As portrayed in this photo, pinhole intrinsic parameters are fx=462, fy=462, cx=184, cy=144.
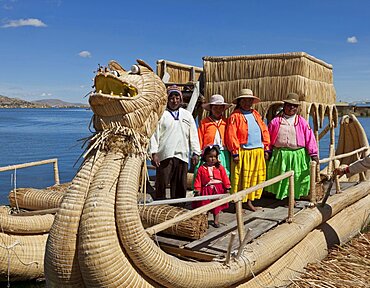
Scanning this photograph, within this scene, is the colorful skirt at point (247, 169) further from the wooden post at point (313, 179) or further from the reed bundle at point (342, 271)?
the reed bundle at point (342, 271)

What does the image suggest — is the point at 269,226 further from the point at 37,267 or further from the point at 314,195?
the point at 37,267

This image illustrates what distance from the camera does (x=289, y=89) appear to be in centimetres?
733

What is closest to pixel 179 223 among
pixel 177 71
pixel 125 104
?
pixel 125 104

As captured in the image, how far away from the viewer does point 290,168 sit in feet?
20.4

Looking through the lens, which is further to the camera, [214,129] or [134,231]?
[214,129]

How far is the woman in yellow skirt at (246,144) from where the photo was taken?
5.93 m

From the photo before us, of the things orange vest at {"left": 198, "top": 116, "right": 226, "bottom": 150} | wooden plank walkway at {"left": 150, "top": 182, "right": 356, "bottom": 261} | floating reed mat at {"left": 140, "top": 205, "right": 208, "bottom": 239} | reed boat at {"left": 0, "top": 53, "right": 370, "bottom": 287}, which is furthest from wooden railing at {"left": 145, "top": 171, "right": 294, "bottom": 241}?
orange vest at {"left": 198, "top": 116, "right": 226, "bottom": 150}

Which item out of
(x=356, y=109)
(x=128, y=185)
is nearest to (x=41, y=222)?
(x=128, y=185)

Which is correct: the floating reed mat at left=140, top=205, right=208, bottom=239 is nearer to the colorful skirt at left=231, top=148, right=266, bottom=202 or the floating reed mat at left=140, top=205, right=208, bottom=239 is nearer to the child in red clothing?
the child in red clothing

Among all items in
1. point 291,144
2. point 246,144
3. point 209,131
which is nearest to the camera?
point 209,131

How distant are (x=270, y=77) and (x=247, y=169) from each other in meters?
2.17

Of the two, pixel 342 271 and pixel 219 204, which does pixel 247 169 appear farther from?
pixel 219 204

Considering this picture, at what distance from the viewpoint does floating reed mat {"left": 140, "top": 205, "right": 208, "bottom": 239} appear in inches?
185

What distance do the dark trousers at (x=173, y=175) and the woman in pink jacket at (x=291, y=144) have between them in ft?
4.64
